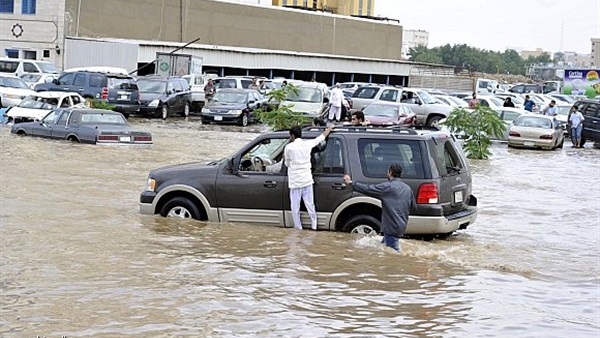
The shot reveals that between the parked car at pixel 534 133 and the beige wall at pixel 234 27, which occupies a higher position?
the beige wall at pixel 234 27

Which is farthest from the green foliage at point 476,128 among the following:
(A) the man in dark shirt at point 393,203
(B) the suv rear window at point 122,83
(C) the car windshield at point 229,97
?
(A) the man in dark shirt at point 393,203

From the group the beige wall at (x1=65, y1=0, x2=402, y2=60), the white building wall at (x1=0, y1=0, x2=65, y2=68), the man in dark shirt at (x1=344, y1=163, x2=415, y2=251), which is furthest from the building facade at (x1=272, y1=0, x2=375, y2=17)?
the man in dark shirt at (x1=344, y1=163, x2=415, y2=251)

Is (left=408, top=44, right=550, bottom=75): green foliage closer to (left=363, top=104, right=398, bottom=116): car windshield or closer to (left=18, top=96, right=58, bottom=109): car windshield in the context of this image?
(left=363, top=104, right=398, bottom=116): car windshield

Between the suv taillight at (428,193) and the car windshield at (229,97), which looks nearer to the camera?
the suv taillight at (428,193)

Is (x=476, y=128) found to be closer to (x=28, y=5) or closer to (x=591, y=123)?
(x=591, y=123)

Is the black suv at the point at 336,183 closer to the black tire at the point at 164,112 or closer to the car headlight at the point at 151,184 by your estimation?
the car headlight at the point at 151,184

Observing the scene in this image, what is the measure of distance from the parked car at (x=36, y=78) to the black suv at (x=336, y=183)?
28364mm

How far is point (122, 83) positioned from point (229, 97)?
4.29 metres

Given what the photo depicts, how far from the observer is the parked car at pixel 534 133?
38.0 m

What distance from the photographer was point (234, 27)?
74.7 metres

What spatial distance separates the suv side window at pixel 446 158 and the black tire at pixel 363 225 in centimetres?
117

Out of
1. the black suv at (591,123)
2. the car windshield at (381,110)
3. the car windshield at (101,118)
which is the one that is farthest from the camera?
the black suv at (591,123)

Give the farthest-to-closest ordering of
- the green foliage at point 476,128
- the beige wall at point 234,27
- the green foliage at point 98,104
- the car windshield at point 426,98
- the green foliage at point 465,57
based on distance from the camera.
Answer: the green foliage at point 465,57 < the beige wall at point 234,27 < the car windshield at point 426,98 < the green foliage at point 98,104 < the green foliage at point 476,128

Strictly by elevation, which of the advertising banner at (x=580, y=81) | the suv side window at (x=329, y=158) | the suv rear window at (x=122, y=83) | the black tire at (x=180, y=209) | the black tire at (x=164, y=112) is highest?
the advertising banner at (x=580, y=81)
